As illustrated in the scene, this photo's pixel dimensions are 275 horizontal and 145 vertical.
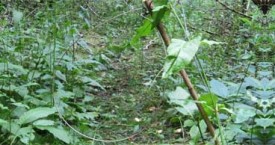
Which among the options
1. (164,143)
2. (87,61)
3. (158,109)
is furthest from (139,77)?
(164,143)

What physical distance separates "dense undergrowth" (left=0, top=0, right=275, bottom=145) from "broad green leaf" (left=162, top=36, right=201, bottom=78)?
7 centimetres

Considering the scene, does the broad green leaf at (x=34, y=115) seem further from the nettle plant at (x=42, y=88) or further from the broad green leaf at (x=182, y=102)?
the broad green leaf at (x=182, y=102)

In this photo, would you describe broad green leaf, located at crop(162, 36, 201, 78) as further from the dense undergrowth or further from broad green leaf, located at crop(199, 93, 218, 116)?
broad green leaf, located at crop(199, 93, 218, 116)

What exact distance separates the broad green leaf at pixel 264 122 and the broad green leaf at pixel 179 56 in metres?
0.73

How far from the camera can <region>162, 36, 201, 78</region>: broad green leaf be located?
139cm

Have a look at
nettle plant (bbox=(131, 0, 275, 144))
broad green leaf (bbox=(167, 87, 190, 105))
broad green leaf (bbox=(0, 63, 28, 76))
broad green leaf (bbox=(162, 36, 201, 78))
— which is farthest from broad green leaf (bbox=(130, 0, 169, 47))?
broad green leaf (bbox=(0, 63, 28, 76))

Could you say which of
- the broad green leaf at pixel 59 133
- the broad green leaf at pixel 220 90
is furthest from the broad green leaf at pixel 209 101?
the broad green leaf at pixel 59 133

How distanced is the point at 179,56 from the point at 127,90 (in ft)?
7.77

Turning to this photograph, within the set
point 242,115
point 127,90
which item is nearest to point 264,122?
point 242,115

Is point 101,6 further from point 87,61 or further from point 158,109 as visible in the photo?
point 158,109

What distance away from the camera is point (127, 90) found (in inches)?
148

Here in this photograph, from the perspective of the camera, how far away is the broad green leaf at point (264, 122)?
2.01 m

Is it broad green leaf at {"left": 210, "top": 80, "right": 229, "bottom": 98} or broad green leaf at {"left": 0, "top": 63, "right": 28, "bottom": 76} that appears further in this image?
broad green leaf at {"left": 0, "top": 63, "right": 28, "bottom": 76}

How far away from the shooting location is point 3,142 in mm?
2342
